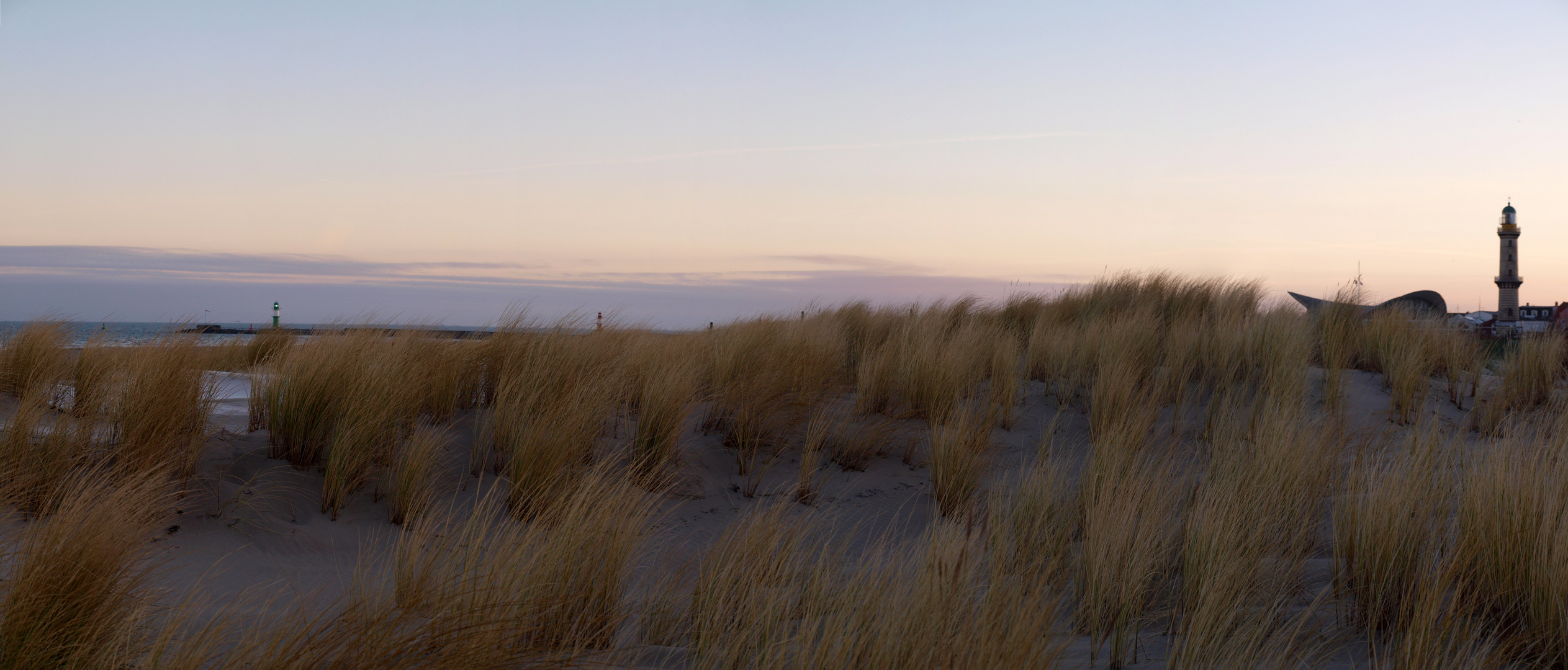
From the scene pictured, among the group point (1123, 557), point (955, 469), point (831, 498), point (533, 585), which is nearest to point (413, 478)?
point (533, 585)

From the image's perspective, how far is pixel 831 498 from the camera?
4.57 meters

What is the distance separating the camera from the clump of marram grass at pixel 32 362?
4832 mm

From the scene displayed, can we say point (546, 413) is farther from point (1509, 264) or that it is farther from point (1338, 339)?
point (1509, 264)

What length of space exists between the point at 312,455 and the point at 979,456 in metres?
3.73

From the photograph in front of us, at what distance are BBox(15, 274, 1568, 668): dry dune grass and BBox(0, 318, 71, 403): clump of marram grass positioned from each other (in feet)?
0.09

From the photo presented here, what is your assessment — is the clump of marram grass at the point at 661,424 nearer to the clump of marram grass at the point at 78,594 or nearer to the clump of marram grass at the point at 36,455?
the clump of marram grass at the point at 78,594

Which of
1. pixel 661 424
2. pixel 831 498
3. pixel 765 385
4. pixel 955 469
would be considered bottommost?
pixel 831 498

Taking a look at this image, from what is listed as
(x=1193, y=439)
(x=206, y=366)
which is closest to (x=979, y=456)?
(x=1193, y=439)

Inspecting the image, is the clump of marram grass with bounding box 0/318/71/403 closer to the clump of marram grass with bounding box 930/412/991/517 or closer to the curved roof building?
the clump of marram grass with bounding box 930/412/991/517

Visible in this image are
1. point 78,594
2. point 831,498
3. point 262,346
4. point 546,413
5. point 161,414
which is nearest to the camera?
point 78,594

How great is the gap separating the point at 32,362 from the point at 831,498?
17.0ft

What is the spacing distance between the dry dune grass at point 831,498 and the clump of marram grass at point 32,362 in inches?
1.1

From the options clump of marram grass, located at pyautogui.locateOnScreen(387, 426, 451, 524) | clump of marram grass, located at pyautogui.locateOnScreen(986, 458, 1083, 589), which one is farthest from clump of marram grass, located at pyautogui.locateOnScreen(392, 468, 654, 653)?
clump of marram grass, located at pyautogui.locateOnScreen(986, 458, 1083, 589)

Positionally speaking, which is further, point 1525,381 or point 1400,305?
point 1400,305
